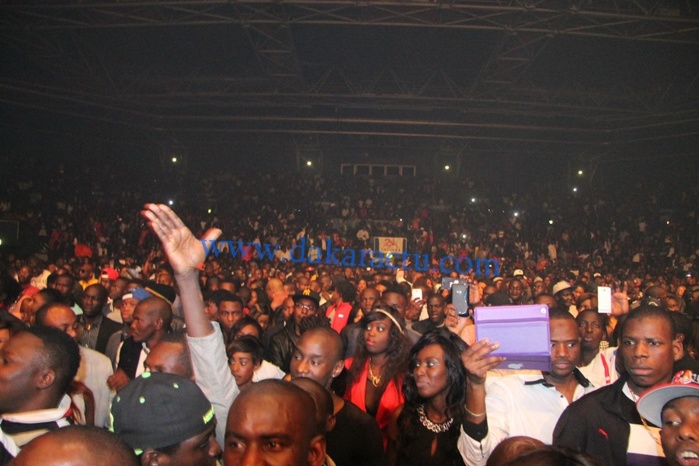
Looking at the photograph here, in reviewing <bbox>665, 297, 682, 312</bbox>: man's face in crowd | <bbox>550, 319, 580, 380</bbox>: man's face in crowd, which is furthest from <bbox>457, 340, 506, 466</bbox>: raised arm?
<bbox>665, 297, 682, 312</bbox>: man's face in crowd

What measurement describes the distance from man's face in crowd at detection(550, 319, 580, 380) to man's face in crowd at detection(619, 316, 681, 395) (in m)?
0.26

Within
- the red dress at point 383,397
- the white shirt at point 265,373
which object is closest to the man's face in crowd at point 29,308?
the white shirt at point 265,373

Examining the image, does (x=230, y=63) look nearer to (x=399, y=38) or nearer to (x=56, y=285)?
(x=399, y=38)

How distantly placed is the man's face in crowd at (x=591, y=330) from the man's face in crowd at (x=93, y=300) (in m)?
4.42

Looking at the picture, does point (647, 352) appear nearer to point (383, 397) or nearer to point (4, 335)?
point (383, 397)

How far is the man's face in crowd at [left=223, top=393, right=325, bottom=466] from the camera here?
1.73m

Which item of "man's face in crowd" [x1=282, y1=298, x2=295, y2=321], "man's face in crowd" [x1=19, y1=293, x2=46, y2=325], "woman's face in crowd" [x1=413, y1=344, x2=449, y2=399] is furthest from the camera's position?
"man's face in crowd" [x1=282, y1=298, x2=295, y2=321]

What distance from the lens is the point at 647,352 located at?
2.84 m

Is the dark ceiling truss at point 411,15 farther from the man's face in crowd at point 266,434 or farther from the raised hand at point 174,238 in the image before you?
the man's face in crowd at point 266,434

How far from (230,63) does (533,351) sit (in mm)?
17147

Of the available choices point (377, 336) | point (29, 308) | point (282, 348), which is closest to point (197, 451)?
point (377, 336)

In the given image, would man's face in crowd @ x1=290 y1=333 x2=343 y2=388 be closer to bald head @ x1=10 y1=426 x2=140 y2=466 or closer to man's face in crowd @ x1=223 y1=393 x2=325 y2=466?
man's face in crowd @ x1=223 y1=393 x2=325 y2=466

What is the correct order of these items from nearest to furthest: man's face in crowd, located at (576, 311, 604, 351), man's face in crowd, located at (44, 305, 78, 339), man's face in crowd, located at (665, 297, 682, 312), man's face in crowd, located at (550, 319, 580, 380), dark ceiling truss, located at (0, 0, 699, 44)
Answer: man's face in crowd, located at (550, 319, 580, 380) → man's face in crowd, located at (44, 305, 78, 339) → man's face in crowd, located at (576, 311, 604, 351) → man's face in crowd, located at (665, 297, 682, 312) → dark ceiling truss, located at (0, 0, 699, 44)

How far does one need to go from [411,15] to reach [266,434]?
12868mm
